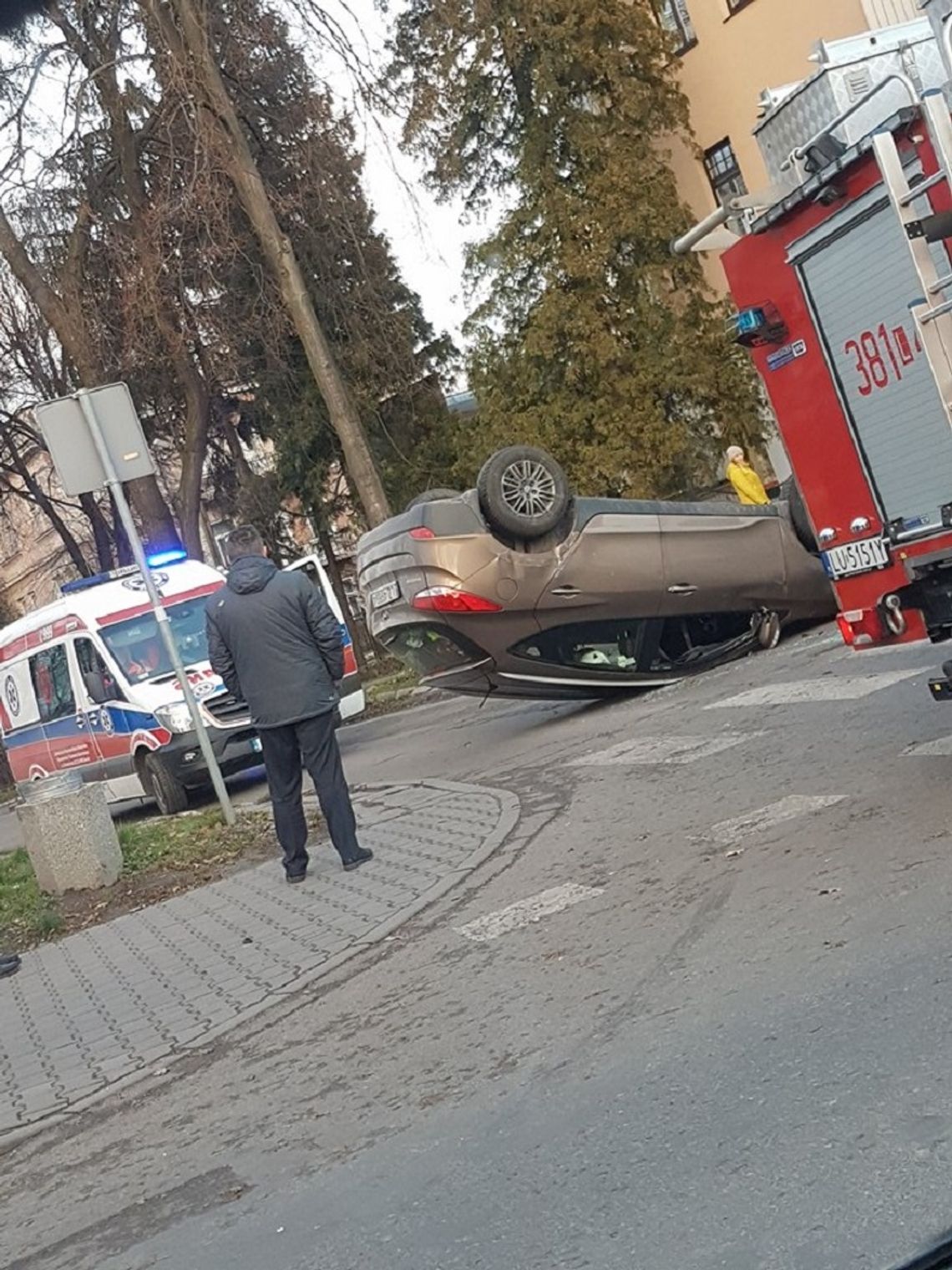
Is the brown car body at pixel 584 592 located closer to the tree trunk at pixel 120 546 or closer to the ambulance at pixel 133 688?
the ambulance at pixel 133 688

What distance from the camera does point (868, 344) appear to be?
7.02 m

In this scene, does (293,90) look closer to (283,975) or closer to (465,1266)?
(283,975)

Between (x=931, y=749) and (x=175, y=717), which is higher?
(x=175, y=717)

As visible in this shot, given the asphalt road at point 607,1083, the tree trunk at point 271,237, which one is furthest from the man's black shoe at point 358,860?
the tree trunk at point 271,237

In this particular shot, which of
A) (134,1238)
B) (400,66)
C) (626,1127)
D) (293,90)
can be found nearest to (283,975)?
(134,1238)

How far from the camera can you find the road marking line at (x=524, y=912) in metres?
6.93

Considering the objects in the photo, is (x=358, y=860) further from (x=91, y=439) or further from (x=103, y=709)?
(x=103, y=709)

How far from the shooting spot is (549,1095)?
15.3 ft

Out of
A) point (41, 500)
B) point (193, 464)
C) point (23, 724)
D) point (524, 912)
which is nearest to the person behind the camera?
A: point (524, 912)

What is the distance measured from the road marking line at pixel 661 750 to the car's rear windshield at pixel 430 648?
1.63 meters

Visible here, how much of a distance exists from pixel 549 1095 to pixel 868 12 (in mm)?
22654

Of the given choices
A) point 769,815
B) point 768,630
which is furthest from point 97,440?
point 769,815

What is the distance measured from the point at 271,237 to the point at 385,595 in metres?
9.23

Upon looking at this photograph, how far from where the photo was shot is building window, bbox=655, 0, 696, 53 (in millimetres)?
28375
